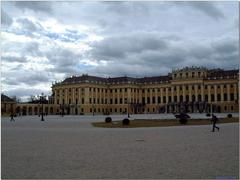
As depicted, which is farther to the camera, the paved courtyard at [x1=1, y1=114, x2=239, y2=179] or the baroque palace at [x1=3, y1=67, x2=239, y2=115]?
the baroque palace at [x1=3, y1=67, x2=239, y2=115]

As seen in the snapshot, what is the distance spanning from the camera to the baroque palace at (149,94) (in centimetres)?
11116

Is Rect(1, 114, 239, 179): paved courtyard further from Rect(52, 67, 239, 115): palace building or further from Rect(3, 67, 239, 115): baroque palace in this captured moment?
Rect(52, 67, 239, 115): palace building

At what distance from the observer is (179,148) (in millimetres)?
13547

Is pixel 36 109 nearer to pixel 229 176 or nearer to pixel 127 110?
pixel 127 110

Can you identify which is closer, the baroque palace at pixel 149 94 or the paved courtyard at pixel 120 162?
the paved courtyard at pixel 120 162

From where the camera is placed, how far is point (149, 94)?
129125 mm

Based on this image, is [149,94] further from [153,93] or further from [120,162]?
[120,162]

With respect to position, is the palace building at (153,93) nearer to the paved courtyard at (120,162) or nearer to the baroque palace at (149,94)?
the baroque palace at (149,94)

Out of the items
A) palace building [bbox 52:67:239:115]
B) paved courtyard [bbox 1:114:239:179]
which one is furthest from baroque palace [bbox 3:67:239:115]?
paved courtyard [bbox 1:114:239:179]

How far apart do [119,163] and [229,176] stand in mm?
3061

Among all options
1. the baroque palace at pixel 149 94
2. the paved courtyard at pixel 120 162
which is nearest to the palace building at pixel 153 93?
the baroque palace at pixel 149 94

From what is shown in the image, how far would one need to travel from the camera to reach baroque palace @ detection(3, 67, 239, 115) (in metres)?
111

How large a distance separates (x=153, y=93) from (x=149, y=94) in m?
1.76

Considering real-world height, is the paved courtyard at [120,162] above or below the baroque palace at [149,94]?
below
